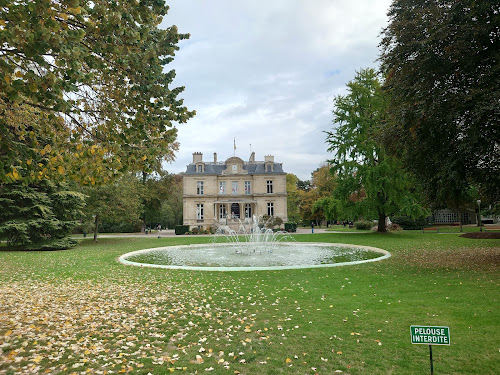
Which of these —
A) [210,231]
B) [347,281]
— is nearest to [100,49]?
[347,281]

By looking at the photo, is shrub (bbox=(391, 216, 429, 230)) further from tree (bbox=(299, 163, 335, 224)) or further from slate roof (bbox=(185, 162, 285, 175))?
slate roof (bbox=(185, 162, 285, 175))

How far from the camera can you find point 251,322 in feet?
18.0

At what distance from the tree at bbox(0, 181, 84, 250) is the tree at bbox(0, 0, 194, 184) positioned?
16.7 metres

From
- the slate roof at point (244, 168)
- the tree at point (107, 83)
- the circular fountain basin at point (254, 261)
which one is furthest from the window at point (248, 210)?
the tree at point (107, 83)

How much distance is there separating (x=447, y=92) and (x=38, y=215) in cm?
2152

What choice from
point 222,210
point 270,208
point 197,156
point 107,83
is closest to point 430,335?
point 107,83

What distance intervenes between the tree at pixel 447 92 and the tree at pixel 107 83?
7843 mm

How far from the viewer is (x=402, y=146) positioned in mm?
11812

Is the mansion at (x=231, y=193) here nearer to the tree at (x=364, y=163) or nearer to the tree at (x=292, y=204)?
the tree at (x=292, y=204)

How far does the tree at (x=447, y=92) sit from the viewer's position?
9430 millimetres

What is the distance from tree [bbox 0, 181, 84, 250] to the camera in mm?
19181

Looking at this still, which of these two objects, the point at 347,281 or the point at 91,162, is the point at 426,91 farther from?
the point at 91,162

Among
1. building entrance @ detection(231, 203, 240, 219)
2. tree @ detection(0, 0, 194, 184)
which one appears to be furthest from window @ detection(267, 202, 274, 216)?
tree @ detection(0, 0, 194, 184)

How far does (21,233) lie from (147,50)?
19.1 metres
